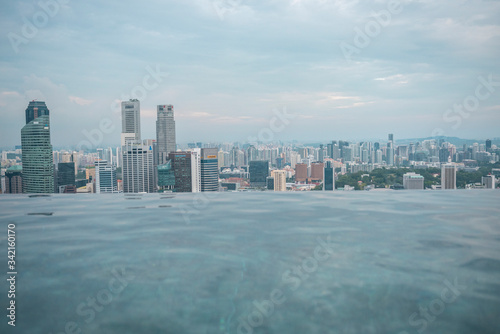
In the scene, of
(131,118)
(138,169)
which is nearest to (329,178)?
(138,169)

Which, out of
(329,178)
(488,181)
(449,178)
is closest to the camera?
(488,181)

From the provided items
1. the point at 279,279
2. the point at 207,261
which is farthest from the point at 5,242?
the point at 279,279

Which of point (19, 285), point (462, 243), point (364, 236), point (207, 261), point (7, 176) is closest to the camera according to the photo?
point (19, 285)

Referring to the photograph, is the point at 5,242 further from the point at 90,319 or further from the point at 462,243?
the point at 462,243

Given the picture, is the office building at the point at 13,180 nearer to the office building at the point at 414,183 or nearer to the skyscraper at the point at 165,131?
the skyscraper at the point at 165,131

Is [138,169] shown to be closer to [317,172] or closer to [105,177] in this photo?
[105,177]

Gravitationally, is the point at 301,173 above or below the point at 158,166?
below
